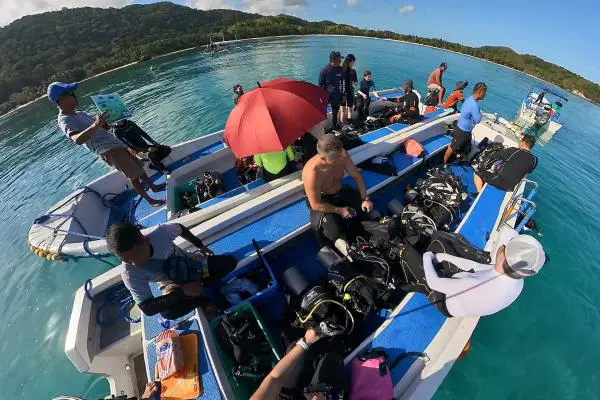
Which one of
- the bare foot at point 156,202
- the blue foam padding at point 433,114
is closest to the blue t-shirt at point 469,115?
the blue foam padding at point 433,114

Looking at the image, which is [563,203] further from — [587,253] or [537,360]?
[537,360]

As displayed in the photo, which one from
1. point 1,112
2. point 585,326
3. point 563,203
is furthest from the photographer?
point 1,112

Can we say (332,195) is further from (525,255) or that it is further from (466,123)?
(466,123)

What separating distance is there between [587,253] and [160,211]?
8.89 metres

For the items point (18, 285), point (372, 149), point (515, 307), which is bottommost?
point (18, 285)

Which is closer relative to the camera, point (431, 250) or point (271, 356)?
point (271, 356)

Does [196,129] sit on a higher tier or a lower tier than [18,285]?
higher

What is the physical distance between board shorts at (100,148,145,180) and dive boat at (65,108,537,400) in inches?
78.6

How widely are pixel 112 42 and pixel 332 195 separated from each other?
78.2 m

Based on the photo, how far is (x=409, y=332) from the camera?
112 inches

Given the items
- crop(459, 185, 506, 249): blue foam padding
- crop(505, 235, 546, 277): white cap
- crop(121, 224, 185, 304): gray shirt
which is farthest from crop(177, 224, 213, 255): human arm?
crop(459, 185, 506, 249): blue foam padding

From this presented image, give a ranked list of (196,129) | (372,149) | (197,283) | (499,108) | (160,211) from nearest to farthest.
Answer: (197,283) → (160,211) → (372,149) → (196,129) → (499,108)

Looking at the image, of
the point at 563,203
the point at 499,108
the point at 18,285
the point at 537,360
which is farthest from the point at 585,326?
the point at 499,108

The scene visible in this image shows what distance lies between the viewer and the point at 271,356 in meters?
2.77
